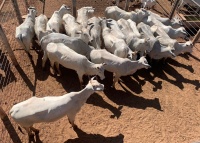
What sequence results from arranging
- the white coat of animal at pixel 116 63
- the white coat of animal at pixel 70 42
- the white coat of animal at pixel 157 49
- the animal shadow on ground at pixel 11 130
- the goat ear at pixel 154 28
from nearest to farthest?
the animal shadow on ground at pixel 11 130
the white coat of animal at pixel 116 63
the white coat of animal at pixel 70 42
the white coat of animal at pixel 157 49
the goat ear at pixel 154 28

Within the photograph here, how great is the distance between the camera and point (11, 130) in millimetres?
6703

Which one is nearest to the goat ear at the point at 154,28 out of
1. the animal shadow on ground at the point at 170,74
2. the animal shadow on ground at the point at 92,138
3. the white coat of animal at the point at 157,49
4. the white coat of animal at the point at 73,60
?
the white coat of animal at the point at 157,49

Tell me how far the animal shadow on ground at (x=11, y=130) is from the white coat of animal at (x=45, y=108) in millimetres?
470

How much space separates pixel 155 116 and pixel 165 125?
0.42m

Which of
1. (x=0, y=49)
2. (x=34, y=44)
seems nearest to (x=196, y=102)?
(x=34, y=44)

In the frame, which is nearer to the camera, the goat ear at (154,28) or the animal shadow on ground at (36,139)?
the animal shadow on ground at (36,139)

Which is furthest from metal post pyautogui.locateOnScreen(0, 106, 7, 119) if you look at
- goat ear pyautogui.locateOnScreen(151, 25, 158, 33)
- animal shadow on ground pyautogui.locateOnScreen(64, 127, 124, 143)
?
goat ear pyautogui.locateOnScreen(151, 25, 158, 33)

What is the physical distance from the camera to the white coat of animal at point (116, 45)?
329 inches

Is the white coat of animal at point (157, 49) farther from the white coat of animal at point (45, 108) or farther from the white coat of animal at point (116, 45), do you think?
the white coat of animal at point (45, 108)

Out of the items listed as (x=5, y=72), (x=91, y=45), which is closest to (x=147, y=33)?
(x=91, y=45)

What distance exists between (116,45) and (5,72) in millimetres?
4187

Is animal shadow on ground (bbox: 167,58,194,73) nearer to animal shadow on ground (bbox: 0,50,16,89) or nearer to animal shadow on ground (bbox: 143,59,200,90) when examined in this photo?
animal shadow on ground (bbox: 143,59,200,90)

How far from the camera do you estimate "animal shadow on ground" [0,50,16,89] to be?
7970 mm

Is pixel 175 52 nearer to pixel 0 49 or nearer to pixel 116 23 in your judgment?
pixel 116 23
